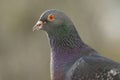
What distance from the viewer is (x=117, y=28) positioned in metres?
36.3

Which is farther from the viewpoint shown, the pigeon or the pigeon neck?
the pigeon neck

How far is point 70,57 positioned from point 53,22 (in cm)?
80

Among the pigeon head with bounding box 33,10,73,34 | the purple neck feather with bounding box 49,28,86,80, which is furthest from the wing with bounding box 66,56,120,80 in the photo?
the pigeon head with bounding box 33,10,73,34

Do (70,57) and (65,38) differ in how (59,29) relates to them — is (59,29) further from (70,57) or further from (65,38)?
(70,57)

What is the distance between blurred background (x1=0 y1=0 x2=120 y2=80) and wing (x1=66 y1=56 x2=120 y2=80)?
53.7 feet

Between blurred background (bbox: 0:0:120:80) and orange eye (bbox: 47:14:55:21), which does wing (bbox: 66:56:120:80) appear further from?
blurred background (bbox: 0:0:120:80)

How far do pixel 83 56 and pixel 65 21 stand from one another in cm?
80

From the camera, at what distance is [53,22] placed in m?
15.3

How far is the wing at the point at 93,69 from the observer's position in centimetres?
1445

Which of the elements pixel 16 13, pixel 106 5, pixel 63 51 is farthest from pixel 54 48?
pixel 106 5

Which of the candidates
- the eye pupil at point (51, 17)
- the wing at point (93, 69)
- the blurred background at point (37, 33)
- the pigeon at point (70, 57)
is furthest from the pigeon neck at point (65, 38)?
the blurred background at point (37, 33)

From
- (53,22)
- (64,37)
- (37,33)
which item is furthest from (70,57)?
(37,33)

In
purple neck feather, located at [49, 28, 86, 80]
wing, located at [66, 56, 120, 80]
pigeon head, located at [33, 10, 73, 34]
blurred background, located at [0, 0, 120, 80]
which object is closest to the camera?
wing, located at [66, 56, 120, 80]

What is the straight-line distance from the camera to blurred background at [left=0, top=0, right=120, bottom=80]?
3272cm
